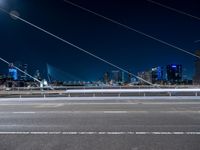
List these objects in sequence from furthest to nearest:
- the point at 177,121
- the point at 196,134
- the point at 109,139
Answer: the point at 177,121, the point at 196,134, the point at 109,139

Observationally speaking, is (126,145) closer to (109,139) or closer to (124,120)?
(109,139)

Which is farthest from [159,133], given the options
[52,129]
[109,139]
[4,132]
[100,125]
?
[4,132]

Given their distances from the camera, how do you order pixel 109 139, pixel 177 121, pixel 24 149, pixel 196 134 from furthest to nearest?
pixel 177 121 < pixel 196 134 < pixel 109 139 < pixel 24 149

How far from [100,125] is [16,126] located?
2.75 metres

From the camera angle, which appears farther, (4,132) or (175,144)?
(4,132)

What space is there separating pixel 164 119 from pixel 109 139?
4086mm

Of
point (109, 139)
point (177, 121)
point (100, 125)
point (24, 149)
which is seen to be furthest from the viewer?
point (177, 121)

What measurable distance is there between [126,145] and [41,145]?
2.00 meters

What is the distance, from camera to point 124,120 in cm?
1093

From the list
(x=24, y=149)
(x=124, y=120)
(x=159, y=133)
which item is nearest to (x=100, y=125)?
(x=124, y=120)

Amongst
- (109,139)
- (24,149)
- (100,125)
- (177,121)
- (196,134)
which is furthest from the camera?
(177,121)

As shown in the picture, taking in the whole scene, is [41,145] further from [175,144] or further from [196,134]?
[196,134]

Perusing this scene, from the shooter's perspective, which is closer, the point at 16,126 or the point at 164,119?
the point at 16,126

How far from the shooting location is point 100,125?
32.3ft
